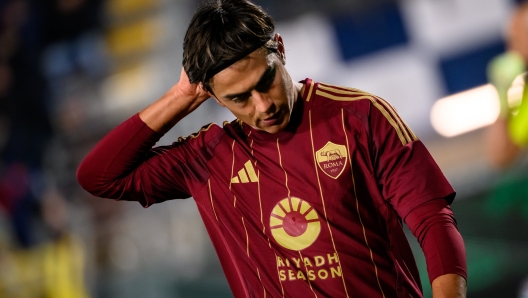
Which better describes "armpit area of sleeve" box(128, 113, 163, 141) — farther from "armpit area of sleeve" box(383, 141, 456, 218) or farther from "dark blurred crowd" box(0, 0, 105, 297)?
"dark blurred crowd" box(0, 0, 105, 297)

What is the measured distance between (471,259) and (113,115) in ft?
8.54

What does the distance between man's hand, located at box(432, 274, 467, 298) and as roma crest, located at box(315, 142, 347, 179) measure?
0.31 meters

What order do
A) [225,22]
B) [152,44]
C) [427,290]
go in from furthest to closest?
[152,44] < [427,290] < [225,22]

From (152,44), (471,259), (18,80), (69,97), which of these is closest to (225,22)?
(471,259)

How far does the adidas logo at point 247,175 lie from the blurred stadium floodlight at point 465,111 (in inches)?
77.6

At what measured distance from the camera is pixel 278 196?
1.43 m

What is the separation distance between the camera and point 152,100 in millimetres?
4266

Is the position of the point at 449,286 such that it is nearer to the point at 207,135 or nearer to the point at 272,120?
the point at 272,120

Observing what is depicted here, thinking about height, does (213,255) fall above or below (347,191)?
below

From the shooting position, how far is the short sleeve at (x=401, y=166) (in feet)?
4.05

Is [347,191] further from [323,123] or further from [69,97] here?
[69,97]

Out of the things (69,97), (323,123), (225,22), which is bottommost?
(323,123)

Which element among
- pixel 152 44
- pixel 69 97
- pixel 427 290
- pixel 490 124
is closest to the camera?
pixel 490 124

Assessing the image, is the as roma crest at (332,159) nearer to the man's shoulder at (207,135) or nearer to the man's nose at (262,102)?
the man's nose at (262,102)
